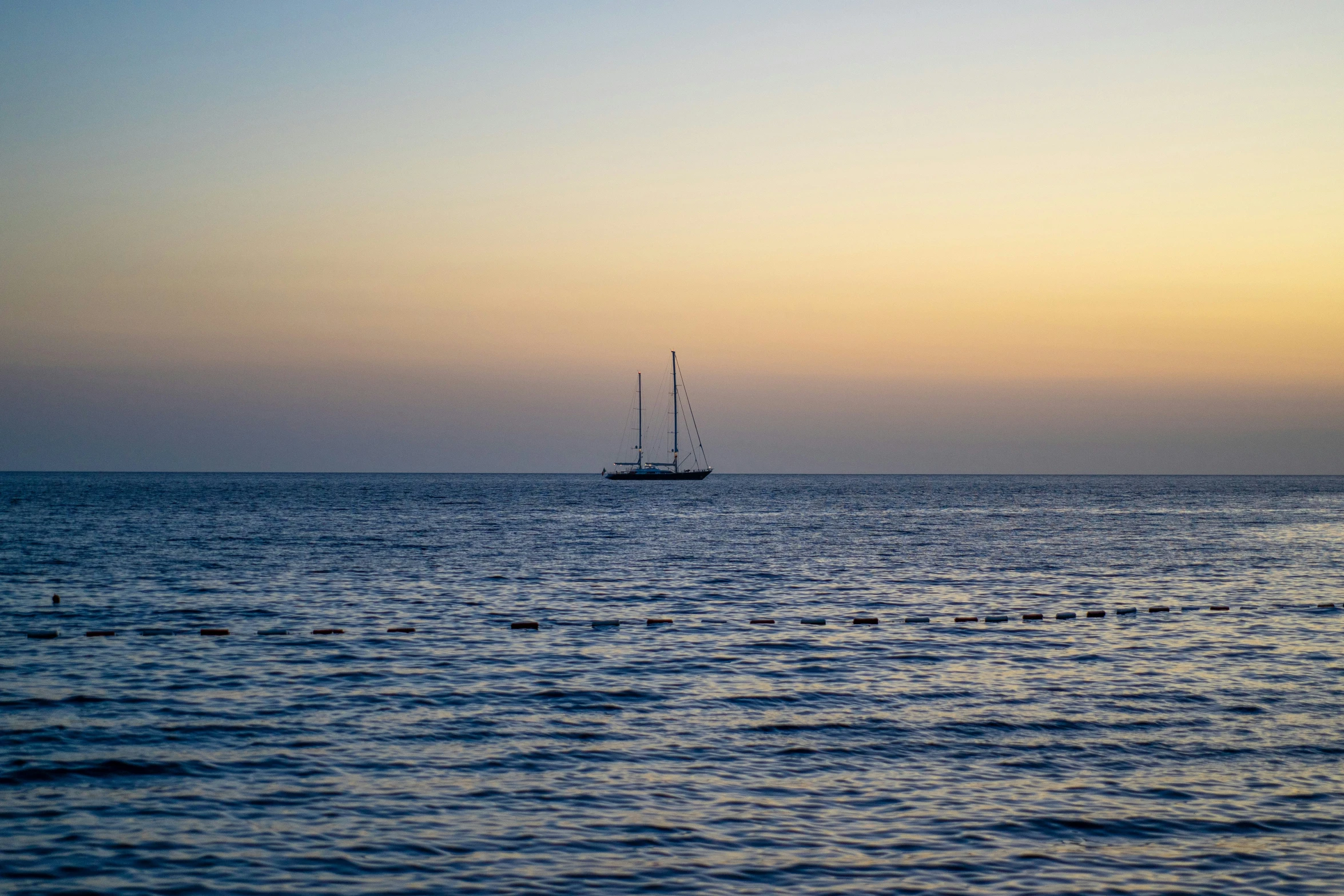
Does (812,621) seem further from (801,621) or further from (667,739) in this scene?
(667,739)

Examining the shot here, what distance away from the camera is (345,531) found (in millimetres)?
89500

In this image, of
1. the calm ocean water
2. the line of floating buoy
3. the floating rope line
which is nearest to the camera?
the calm ocean water

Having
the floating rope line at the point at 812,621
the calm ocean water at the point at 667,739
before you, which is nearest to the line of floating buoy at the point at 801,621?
the floating rope line at the point at 812,621

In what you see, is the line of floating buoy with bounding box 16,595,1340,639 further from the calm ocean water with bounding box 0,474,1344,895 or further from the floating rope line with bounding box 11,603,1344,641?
the calm ocean water with bounding box 0,474,1344,895

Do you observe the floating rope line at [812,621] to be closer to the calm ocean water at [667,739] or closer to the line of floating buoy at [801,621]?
the line of floating buoy at [801,621]

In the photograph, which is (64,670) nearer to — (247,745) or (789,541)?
(247,745)

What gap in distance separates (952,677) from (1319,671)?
9.16 metres

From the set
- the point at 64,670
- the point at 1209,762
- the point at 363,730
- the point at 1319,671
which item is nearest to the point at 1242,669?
the point at 1319,671

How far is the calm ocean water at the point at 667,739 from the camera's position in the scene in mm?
13766

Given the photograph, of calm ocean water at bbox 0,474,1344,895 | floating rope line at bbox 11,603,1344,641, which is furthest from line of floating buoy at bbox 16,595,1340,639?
calm ocean water at bbox 0,474,1344,895

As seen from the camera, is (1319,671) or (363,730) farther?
(1319,671)

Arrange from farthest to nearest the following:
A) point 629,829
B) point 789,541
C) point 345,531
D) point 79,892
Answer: point 345,531, point 789,541, point 629,829, point 79,892

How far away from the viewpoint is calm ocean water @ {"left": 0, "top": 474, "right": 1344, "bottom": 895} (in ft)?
45.2

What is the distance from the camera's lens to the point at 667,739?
20.0 metres
